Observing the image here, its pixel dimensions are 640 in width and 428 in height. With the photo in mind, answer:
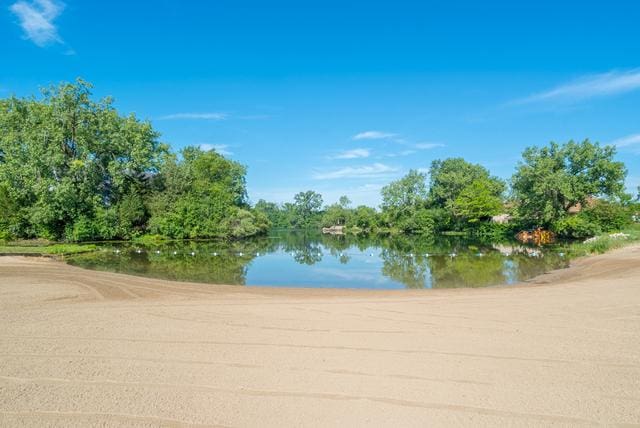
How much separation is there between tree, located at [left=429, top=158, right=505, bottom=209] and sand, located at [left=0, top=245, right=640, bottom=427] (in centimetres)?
6113

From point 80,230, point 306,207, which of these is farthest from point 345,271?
point 306,207

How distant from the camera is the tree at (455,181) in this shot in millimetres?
67625

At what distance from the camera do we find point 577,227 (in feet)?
135

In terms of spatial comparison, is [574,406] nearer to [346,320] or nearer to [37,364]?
[346,320]

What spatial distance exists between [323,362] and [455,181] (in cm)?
6759

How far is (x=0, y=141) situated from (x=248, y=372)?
1680 inches

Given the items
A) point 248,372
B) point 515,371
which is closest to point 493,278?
point 515,371

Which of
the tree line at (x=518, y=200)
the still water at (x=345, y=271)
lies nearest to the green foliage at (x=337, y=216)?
the tree line at (x=518, y=200)

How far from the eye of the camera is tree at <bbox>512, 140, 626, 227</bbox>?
4116 cm

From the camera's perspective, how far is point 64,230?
36469 mm

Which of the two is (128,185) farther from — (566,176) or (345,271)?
(566,176)

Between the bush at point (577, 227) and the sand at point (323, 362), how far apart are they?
121ft

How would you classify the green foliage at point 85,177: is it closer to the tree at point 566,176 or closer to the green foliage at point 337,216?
the tree at point 566,176

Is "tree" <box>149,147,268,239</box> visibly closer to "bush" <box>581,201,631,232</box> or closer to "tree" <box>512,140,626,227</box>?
"tree" <box>512,140,626,227</box>
